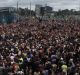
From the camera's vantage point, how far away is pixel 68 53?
29719 mm

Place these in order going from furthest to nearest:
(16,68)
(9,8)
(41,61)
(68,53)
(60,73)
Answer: (9,8), (68,53), (41,61), (16,68), (60,73)

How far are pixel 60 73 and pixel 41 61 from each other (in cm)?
444

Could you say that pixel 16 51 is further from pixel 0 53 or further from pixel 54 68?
pixel 54 68

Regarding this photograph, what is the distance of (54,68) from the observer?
24.9 metres

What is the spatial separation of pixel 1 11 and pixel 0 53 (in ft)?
151

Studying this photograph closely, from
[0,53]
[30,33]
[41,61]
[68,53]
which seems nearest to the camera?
[41,61]

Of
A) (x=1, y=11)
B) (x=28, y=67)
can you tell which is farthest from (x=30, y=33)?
(x=1, y=11)

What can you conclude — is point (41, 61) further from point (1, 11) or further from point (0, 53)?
point (1, 11)

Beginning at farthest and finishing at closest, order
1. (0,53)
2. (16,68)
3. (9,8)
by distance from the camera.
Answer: (9,8) → (0,53) → (16,68)

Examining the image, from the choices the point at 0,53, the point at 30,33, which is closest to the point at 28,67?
the point at 0,53

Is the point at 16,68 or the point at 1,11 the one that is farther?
the point at 1,11

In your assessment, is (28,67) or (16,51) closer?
(28,67)

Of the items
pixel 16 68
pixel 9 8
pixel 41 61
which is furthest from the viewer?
pixel 9 8

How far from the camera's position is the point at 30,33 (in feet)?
159
